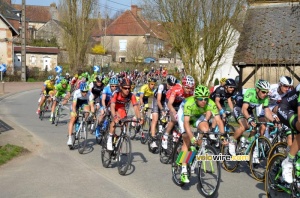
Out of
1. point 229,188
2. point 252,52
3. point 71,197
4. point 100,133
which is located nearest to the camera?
point 71,197

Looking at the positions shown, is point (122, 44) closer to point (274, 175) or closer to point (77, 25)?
point (77, 25)

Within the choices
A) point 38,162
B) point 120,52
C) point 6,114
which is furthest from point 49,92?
point 120,52

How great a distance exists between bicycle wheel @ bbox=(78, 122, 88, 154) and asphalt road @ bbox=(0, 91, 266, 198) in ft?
0.50

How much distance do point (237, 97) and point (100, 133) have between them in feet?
14.0

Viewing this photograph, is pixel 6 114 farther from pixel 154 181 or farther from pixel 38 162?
pixel 154 181

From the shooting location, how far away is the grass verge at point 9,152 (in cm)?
1038

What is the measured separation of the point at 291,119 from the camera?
6.71 m

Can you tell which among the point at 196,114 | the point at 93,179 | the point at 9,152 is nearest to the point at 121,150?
the point at 93,179

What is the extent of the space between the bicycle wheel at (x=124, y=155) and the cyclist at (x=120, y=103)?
33cm

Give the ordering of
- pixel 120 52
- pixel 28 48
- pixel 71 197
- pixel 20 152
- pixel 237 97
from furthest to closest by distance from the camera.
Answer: pixel 120 52
pixel 28 48
pixel 20 152
pixel 237 97
pixel 71 197

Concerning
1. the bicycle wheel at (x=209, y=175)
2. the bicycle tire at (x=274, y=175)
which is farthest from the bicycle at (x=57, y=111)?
the bicycle tire at (x=274, y=175)

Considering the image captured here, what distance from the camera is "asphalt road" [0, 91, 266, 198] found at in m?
7.88

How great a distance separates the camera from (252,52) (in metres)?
25.3

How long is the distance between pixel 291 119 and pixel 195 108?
1836 millimetres
